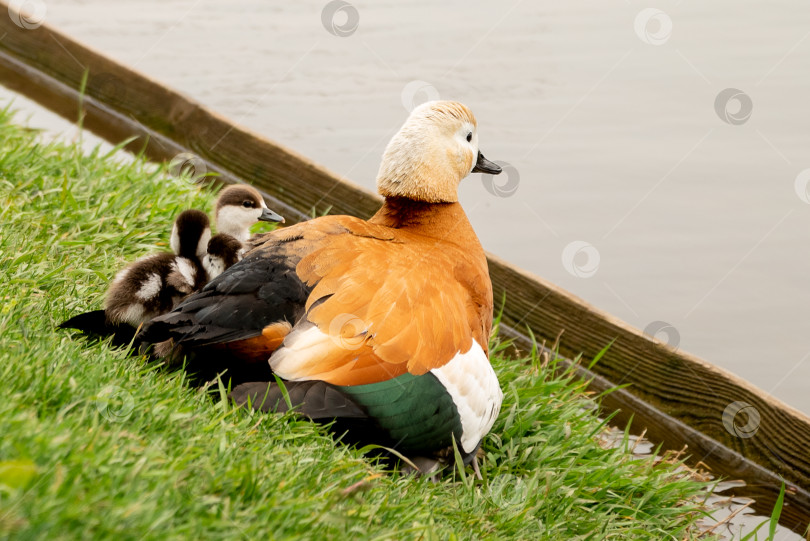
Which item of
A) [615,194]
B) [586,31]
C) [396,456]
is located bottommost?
[396,456]

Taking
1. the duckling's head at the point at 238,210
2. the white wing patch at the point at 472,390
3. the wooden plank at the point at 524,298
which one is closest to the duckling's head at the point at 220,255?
the duckling's head at the point at 238,210

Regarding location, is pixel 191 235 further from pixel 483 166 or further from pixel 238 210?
pixel 483 166

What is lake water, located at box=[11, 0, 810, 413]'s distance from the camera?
19.7 ft

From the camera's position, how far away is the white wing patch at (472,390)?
3.22m

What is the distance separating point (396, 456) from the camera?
10.5ft

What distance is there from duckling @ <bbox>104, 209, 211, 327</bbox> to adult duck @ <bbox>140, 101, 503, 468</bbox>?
17.5 inches

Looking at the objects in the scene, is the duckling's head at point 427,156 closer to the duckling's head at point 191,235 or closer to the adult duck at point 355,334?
the adult duck at point 355,334

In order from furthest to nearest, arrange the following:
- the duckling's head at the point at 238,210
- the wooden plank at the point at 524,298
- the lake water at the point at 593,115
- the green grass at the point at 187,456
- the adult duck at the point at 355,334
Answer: the lake water at the point at 593,115
the duckling's head at the point at 238,210
the wooden plank at the point at 524,298
the adult duck at the point at 355,334
the green grass at the point at 187,456

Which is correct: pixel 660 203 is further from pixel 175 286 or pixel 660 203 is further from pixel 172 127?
pixel 175 286

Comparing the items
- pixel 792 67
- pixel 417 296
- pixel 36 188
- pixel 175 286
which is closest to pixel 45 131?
pixel 36 188

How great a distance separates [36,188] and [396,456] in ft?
9.13

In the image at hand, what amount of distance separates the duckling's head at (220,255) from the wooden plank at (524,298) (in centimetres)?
156

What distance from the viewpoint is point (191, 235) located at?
158 inches

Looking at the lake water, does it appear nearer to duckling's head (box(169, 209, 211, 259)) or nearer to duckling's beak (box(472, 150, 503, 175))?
duckling's beak (box(472, 150, 503, 175))
